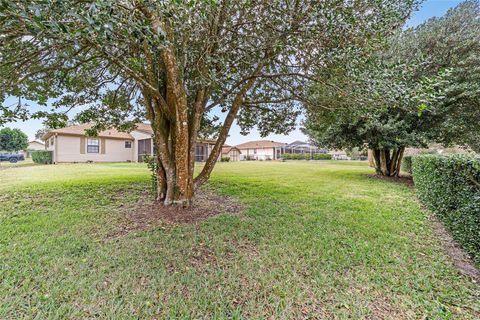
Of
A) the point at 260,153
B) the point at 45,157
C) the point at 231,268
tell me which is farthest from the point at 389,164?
the point at 260,153

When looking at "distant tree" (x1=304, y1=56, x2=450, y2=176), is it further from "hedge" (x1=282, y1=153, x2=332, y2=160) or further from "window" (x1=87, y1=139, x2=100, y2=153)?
"hedge" (x1=282, y1=153, x2=332, y2=160)

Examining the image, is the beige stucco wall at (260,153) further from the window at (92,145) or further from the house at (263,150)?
the window at (92,145)

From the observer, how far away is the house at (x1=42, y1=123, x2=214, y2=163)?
1831 centimetres

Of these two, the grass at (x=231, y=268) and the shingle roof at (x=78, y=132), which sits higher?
the shingle roof at (x=78, y=132)

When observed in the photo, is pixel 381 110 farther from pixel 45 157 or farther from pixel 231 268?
pixel 45 157

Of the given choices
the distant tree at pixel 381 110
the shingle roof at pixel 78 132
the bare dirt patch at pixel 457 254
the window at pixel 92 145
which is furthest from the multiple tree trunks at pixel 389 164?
the window at pixel 92 145

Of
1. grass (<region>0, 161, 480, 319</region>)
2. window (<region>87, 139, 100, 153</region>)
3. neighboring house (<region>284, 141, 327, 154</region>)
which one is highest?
neighboring house (<region>284, 141, 327, 154</region>)

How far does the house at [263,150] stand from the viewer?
139ft

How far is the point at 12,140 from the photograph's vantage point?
29.4 meters

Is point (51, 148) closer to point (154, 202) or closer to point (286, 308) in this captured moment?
point (154, 202)

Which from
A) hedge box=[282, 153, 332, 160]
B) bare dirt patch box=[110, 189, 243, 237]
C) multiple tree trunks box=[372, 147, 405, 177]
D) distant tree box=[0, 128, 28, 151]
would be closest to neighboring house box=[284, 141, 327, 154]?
hedge box=[282, 153, 332, 160]

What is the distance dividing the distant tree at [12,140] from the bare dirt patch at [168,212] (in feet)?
119

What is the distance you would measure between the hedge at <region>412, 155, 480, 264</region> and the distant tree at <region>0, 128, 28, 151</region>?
42.7 metres

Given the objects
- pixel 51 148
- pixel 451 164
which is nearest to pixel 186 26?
pixel 451 164
